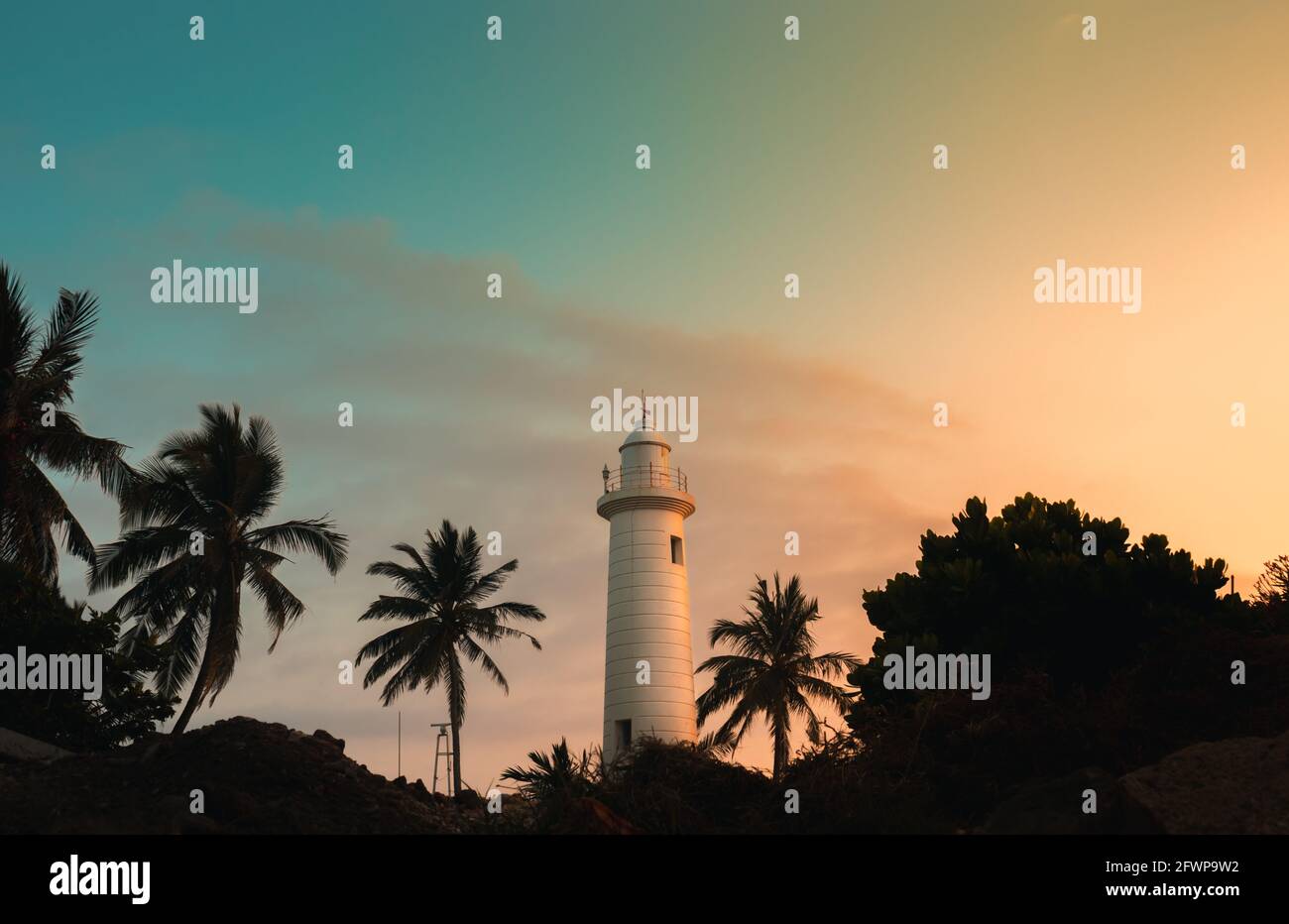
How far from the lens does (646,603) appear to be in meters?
34.4

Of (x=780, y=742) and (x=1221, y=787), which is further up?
(x=1221, y=787)

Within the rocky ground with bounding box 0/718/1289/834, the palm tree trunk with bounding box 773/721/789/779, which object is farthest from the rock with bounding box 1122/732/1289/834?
the palm tree trunk with bounding box 773/721/789/779

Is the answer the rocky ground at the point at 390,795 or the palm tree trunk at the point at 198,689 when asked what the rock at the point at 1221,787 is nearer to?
the rocky ground at the point at 390,795

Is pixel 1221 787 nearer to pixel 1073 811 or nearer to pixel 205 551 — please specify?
pixel 1073 811

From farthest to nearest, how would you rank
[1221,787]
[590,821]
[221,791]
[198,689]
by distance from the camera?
1. [198,689]
2. [221,791]
3. [1221,787]
4. [590,821]

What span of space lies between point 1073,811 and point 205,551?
83.2 ft

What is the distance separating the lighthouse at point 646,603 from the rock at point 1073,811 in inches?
686

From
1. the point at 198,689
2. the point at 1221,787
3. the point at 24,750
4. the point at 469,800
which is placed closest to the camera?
the point at 1221,787

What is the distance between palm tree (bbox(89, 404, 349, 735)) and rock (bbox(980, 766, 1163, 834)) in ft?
74.7

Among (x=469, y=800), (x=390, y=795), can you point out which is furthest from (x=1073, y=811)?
(x=469, y=800)

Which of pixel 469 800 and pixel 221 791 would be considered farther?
pixel 469 800
